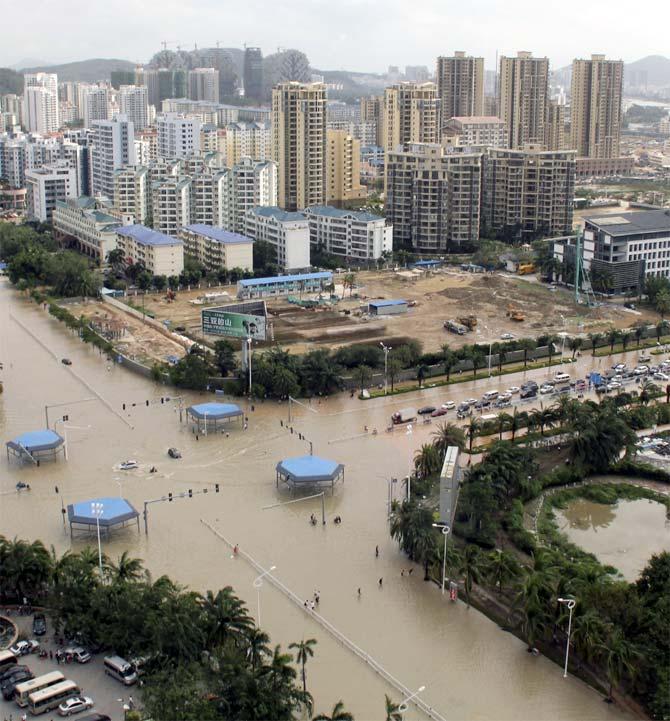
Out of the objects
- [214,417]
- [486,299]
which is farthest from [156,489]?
[486,299]

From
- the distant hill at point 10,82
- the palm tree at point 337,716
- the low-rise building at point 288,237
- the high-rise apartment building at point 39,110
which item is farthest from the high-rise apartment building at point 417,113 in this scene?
the distant hill at point 10,82

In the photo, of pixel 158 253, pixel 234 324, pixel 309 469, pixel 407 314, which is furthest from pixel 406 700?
pixel 158 253

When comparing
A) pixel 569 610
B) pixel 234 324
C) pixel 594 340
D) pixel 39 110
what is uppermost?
pixel 39 110

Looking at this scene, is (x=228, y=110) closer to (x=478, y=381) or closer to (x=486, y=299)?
(x=486, y=299)

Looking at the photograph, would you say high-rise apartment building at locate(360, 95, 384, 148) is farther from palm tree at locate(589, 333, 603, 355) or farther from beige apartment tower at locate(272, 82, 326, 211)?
palm tree at locate(589, 333, 603, 355)

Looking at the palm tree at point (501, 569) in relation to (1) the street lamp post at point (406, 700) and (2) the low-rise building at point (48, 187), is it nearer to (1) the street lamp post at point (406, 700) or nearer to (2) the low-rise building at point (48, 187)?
(1) the street lamp post at point (406, 700)

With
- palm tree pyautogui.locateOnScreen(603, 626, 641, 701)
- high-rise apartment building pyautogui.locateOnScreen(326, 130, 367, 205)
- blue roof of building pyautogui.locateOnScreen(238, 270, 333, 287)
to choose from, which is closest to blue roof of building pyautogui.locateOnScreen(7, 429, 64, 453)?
palm tree pyautogui.locateOnScreen(603, 626, 641, 701)

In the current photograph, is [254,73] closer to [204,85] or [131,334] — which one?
[204,85]
